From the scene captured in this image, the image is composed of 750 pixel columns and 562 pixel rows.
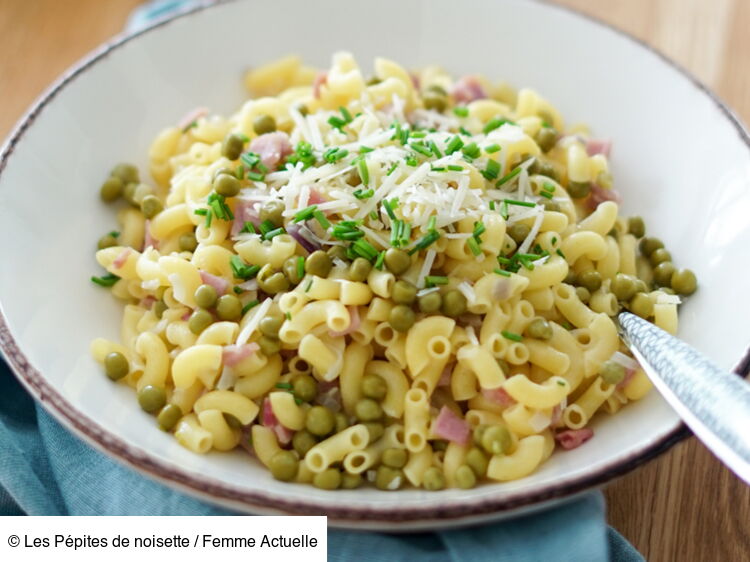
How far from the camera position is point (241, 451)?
2379 millimetres

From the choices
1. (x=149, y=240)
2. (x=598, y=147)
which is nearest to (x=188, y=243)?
(x=149, y=240)

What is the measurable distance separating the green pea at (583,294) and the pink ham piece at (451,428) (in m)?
0.52

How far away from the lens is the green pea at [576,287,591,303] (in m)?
2.51

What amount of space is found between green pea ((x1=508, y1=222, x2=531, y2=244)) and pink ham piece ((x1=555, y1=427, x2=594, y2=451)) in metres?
0.55

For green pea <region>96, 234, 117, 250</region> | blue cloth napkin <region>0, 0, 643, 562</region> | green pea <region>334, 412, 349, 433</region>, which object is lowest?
blue cloth napkin <region>0, 0, 643, 562</region>

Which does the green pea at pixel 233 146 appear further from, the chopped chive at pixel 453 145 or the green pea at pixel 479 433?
the green pea at pixel 479 433

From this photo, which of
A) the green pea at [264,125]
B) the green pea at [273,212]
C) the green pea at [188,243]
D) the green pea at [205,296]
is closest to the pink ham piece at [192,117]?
the green pea at [264,125]

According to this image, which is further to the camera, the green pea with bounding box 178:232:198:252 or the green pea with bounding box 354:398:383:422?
the green pea with bounding box 178:232:198:252

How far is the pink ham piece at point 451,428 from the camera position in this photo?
7.38 feet

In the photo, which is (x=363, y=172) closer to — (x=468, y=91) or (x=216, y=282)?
(x=216, y=282)

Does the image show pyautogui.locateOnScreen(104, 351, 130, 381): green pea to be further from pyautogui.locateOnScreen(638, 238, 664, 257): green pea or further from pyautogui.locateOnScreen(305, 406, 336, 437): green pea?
pyautogui.locateOnScreen(638, 238, 664, 257): green pea

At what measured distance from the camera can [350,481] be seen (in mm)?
2223

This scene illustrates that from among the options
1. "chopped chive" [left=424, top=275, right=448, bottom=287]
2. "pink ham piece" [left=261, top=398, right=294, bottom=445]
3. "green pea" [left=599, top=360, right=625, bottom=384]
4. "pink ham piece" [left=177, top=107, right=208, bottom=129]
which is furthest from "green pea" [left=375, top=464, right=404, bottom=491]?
"pink ham piece" [left=177, top=107, right=208, bottom=129]

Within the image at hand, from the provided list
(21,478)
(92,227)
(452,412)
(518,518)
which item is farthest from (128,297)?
(518,518)
